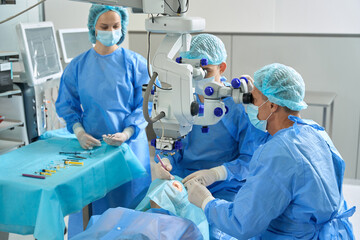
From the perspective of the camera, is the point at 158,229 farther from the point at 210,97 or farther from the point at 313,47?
the point at 313,47

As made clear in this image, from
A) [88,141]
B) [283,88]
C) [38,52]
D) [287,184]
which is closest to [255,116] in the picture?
[283,88]

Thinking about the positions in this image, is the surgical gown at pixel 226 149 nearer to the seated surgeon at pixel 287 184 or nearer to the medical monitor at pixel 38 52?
the seated surgeon at pixel 287 184

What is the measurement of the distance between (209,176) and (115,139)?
63 centimetres

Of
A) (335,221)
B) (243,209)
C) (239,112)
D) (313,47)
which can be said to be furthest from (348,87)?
(243,209)

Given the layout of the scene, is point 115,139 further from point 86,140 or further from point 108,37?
point 108,37

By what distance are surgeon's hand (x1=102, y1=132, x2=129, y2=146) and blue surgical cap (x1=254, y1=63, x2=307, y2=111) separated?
97 centimetres

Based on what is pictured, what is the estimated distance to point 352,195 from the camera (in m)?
2.29

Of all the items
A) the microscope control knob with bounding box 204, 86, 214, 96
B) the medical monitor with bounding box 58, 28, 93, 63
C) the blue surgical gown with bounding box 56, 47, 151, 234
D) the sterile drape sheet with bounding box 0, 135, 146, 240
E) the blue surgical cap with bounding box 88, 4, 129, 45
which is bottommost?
the sterile drape sheet with bounding box 0, 135, 146, 240

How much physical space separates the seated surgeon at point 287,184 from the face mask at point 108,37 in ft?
3.71

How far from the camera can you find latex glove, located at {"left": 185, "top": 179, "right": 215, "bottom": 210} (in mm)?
1522

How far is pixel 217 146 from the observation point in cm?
197

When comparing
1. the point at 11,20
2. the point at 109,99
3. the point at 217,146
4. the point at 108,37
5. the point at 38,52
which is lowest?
the point at 217,146

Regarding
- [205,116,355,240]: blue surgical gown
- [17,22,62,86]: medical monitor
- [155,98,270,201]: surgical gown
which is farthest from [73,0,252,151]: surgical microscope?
[17,22,62,86]: medical monitor

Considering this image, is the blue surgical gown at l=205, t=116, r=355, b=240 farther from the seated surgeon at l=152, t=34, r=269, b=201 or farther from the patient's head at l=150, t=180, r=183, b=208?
the seated surgeon at l=152, t=34, r=269, b=201
